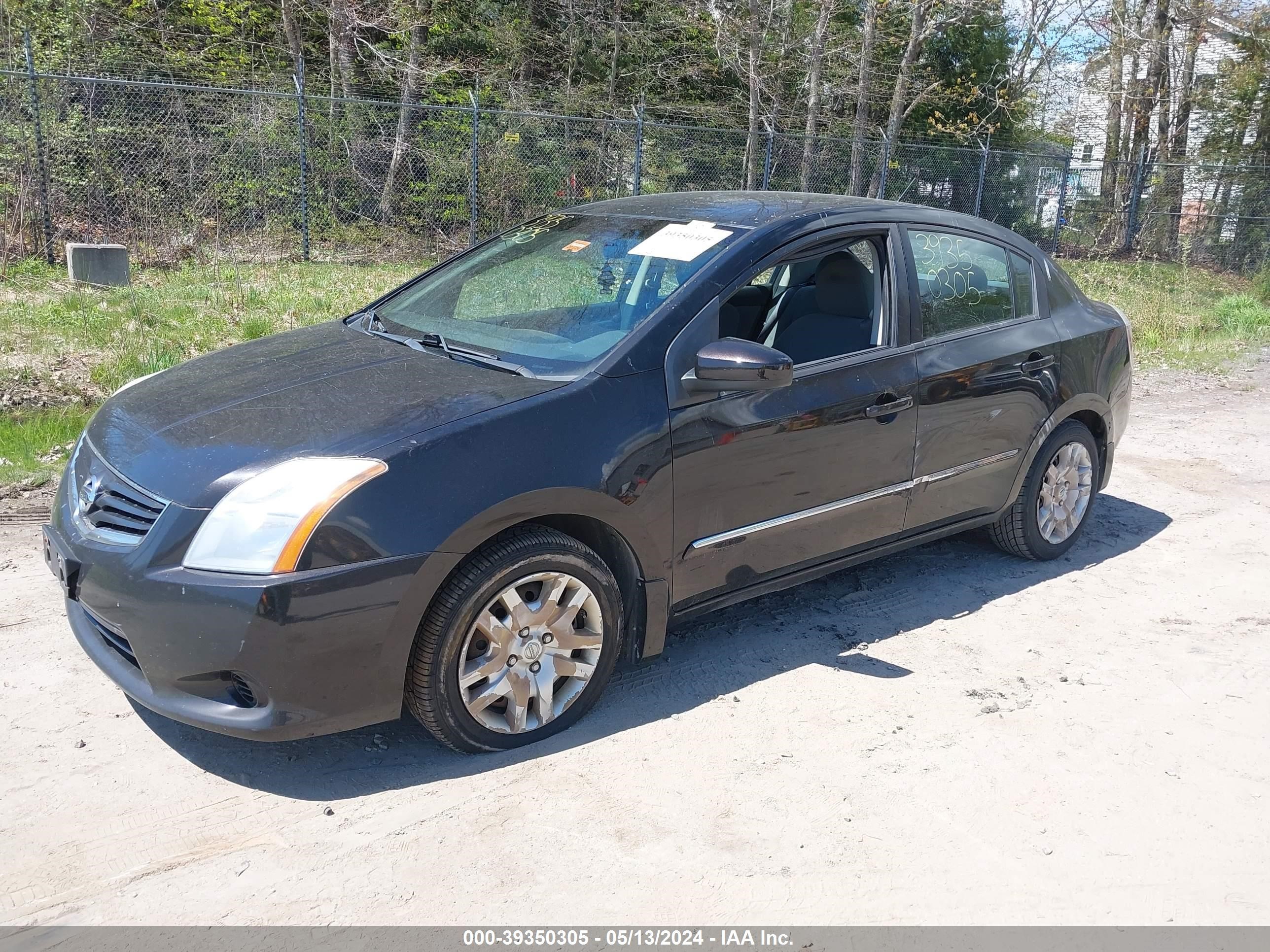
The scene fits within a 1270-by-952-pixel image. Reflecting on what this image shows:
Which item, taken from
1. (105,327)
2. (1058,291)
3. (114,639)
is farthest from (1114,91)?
(114,639)

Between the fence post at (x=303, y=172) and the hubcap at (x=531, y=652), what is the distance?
12.8 m

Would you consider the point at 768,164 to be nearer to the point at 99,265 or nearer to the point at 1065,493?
the point at 99,265

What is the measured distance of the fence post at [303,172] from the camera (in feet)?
47.7

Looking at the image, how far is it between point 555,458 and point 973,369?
2075 mm

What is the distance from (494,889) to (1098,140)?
28815 mm

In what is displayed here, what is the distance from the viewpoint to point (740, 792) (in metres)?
3.21

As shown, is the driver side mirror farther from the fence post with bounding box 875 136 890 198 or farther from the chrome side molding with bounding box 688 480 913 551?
the fence post with bounding box 875 136 890 198

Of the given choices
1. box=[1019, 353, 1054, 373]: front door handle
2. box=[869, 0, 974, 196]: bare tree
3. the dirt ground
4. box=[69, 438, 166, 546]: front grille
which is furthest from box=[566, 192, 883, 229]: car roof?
box=[869, 0, 974, 196]: bare tree

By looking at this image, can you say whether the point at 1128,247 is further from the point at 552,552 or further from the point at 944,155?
the point at 552,552

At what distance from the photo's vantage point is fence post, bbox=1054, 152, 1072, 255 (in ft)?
71.6

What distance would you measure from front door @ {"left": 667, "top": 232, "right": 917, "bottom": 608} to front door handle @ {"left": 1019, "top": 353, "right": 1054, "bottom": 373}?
0.75 metres

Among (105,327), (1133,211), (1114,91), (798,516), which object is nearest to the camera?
(798,516)

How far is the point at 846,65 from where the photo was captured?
21.2m

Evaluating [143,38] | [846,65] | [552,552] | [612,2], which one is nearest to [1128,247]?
[846,65]
